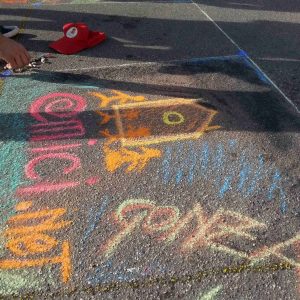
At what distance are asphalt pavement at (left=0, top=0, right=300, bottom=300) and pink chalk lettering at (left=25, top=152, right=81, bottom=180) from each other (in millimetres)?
11

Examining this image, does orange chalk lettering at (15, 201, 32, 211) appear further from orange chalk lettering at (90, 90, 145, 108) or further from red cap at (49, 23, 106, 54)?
red cap at (49, 23, 106, 54)

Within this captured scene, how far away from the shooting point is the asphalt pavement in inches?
82.0

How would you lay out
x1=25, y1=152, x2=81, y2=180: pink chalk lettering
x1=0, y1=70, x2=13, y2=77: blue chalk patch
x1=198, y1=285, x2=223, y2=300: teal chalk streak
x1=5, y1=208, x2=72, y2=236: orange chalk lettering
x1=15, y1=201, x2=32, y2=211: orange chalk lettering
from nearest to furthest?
x1=198, y1=285, x2=223, y2=300: teal chalk streak, x1=5, y1=208, x2=72, y2=236: orange chalk lettering, x1=15, y1=201, x2=32, y2=211: orange chalk lettering, x1=25, y1=152, x2=81, y2=180: pink chalk lettering, x1=0, y1=70, x2=13, y2=77: blue chalk patch

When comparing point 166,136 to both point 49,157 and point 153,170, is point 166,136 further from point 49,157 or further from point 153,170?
point 49,157

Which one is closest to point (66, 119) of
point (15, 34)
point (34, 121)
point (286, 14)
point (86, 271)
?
point (34, 121)

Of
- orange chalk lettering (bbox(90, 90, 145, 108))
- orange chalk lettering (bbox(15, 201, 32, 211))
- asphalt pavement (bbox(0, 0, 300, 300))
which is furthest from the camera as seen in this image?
orange chalk lettering (bbox(90, 90, 145, 108))

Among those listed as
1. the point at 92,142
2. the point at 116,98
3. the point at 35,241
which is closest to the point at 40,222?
the point at 35,241

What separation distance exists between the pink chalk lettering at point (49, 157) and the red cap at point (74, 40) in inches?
73.3

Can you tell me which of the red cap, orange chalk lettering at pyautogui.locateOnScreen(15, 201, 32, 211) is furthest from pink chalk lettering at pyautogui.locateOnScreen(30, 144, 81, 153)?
the red cap

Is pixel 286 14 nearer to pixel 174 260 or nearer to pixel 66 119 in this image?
pixel 66 119

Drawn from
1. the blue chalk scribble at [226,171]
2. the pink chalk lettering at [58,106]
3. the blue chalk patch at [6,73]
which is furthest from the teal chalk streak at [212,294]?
the blue chalk patch at [6,73]

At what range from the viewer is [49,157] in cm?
285

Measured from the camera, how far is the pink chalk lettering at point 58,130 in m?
3.04

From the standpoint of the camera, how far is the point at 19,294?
198 cm
